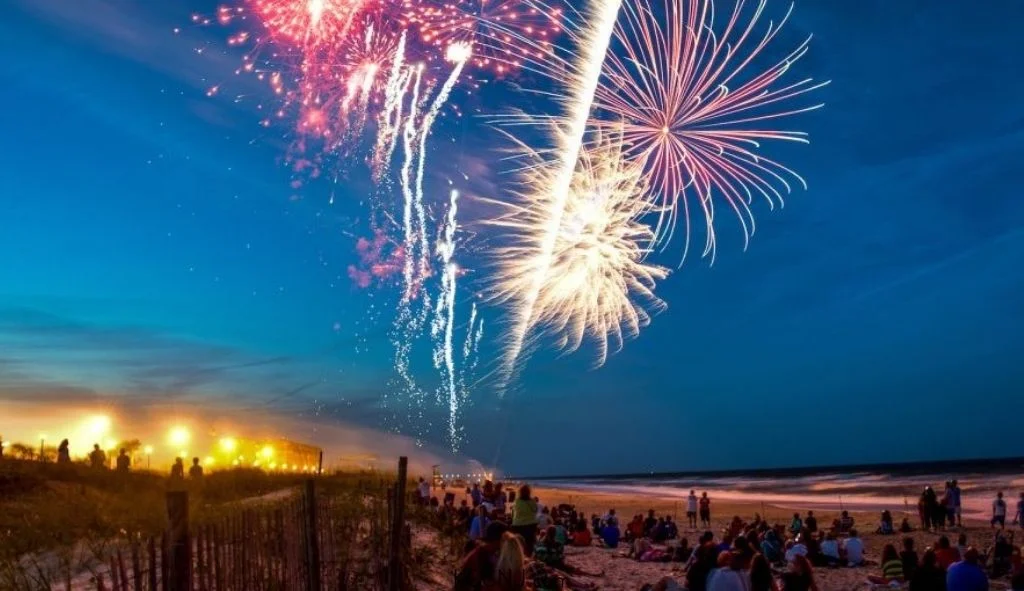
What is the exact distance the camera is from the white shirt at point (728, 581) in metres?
8.91

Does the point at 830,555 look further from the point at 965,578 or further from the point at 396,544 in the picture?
the point at 396,544

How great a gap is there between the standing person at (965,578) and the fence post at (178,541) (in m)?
9.16

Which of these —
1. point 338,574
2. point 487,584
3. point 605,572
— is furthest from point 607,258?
point 487,584

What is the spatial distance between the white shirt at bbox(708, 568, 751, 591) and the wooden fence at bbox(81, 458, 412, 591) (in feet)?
11.9

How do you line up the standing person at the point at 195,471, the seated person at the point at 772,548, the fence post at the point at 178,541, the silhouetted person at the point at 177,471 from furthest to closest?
the standing person at the point at 195,471 → the silhouetted person at the point at 177,471 → the seated person at the point at 772,548 → the fence post at the point at 178,541

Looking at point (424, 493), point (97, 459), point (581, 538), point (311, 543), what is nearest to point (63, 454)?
point (97, 459)

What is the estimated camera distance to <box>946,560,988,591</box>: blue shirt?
10.4 metres

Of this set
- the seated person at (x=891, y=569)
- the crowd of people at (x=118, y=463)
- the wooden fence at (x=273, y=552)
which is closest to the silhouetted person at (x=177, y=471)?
the crowd of people at (x=118, y=463)

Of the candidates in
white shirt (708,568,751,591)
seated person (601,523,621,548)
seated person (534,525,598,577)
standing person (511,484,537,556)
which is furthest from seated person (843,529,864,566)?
white shirt (708,568,751,591)

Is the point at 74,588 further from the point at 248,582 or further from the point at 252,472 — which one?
the point at 252,472

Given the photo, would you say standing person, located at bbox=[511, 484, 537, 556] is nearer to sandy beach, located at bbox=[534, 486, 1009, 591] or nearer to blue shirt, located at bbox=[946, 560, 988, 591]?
sandy beach, located at bbox=[534, 486, 1009, 591]

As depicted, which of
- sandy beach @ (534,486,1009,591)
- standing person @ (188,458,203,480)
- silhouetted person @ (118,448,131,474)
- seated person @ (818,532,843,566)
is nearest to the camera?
sandy beach @ (534,486,1009,591)

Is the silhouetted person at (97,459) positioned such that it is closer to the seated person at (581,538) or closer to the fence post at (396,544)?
the seated person at (581,538)

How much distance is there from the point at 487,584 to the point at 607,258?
1151 cm
